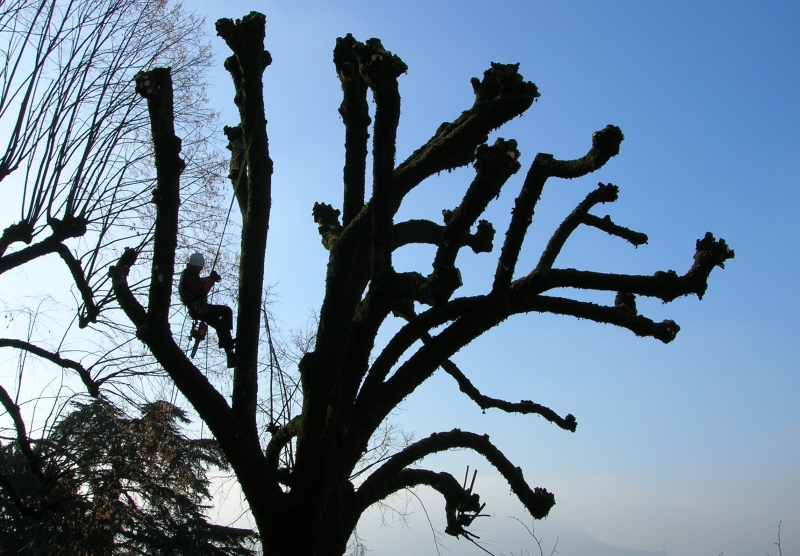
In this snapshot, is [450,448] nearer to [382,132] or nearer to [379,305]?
[379,305]

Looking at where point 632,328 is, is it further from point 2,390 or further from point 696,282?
point 2,390

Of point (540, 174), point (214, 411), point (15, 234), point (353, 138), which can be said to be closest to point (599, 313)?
point (540, 174)

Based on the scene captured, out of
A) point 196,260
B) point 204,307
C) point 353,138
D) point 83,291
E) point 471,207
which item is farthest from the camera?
point 83,291

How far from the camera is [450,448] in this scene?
19.7ft

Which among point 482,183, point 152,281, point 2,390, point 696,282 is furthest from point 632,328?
point 2,390

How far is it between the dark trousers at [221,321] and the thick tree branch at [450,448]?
194cm

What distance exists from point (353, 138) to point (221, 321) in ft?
7.53

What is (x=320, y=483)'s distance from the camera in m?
4.59

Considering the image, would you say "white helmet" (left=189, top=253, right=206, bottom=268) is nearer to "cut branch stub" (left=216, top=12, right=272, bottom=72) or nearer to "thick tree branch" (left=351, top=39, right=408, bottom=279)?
"cut branch stub" (left=216, top=12, right=272, bottom=72)

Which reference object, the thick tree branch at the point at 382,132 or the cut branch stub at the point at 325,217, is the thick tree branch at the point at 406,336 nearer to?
the thick tree branch at the point at 382,132

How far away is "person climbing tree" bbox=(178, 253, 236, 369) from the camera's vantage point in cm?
612

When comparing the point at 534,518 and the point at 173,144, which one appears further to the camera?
the point at 534,518

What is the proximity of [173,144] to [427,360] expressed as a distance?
2.53 meters

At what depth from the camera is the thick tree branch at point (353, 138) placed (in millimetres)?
6543
